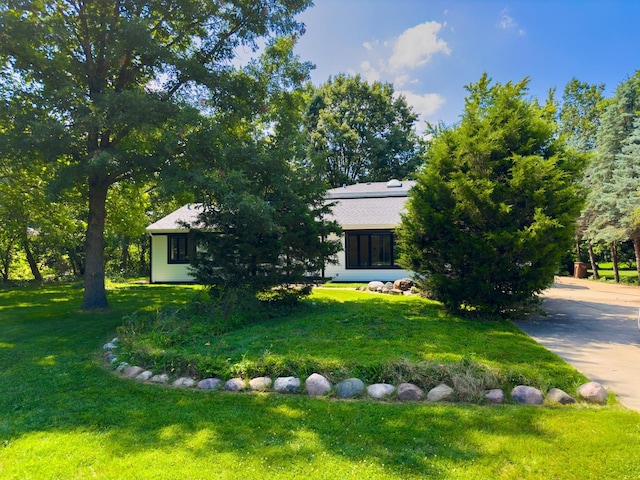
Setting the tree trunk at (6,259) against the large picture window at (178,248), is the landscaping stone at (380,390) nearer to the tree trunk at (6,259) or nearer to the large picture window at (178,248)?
the large picture window at (178,248)

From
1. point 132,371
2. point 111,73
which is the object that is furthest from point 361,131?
point 132,371

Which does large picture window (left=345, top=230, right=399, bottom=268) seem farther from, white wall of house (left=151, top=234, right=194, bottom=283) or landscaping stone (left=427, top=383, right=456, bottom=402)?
landscaping stone (left=427, top=383, right=456, bottom=402)

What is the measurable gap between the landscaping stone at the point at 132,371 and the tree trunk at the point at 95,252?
5.83m

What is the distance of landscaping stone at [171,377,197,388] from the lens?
14.9 feet

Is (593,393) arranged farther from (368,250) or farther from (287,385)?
(368,250)

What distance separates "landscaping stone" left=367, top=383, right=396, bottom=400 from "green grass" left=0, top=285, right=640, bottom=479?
5.5 inches

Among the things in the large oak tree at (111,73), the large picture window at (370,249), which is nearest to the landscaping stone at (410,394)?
the large oak tree at (111,73)

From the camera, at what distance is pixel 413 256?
850cm

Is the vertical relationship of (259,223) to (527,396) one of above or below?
above

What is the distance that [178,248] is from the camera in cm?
1678

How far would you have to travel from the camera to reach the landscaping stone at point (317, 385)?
13.9 feet

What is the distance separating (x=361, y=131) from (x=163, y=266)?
22.1 m

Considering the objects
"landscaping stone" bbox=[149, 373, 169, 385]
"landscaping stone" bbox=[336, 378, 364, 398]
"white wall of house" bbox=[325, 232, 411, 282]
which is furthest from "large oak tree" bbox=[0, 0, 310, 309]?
"white wall of house" bbox=[325, 232, 411, 282]

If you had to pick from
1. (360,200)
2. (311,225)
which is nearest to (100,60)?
(311,225)
